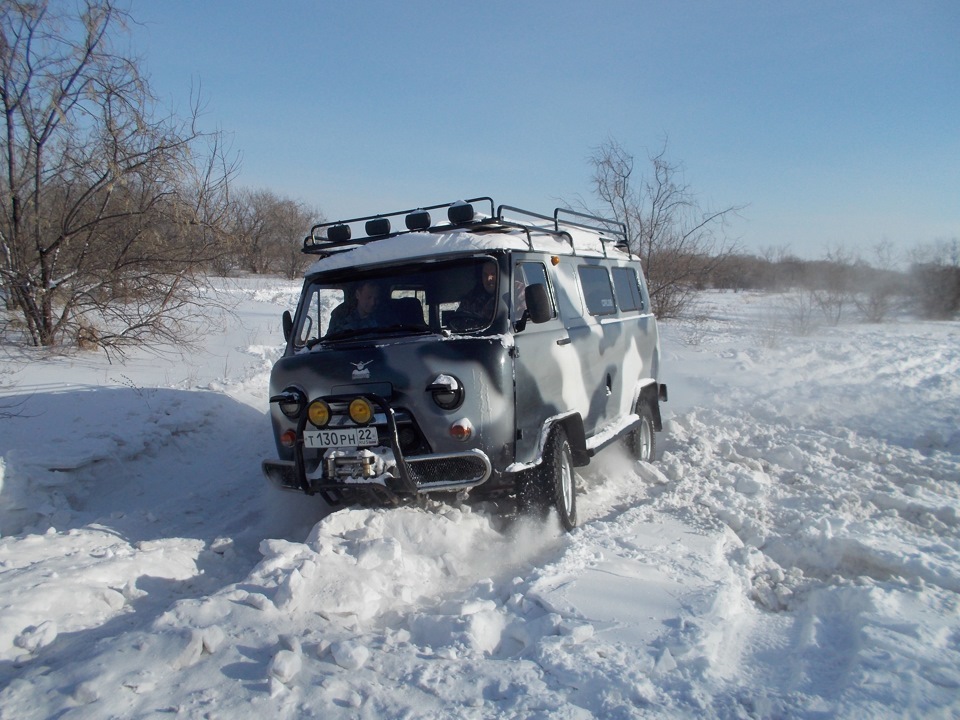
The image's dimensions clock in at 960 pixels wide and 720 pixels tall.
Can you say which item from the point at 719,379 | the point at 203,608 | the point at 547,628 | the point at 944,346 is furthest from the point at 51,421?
the point at 944,346

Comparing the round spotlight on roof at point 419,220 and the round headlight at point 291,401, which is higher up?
the round spotlight on roof at point 419,220

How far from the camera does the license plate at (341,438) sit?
460 centimetres

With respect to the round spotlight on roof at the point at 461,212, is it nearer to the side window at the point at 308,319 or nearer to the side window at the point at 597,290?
the side window at the point at 308,319

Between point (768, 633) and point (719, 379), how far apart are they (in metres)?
8.73

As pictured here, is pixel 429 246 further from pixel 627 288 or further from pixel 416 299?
pixel 627 288

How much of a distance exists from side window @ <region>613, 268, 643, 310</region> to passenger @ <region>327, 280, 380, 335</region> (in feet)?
9.69

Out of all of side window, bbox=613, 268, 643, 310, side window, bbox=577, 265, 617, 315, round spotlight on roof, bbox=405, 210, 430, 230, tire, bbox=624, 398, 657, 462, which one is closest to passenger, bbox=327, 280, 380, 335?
round spotlight on roof, bbox=405, 210, 430, 230

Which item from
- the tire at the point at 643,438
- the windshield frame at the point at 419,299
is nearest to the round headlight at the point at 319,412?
the windshield frame at the point at 419,299

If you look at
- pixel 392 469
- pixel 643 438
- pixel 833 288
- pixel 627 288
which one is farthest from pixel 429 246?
pixel 833 288

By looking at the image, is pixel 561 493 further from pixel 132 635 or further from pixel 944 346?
pixel 944 346

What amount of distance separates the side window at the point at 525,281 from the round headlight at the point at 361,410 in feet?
4.08

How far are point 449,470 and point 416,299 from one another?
1.37 metres

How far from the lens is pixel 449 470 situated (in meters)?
4.58

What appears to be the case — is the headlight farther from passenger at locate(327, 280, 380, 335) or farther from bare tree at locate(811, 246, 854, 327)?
bare tree at locate(811, 246, 854, 327)
